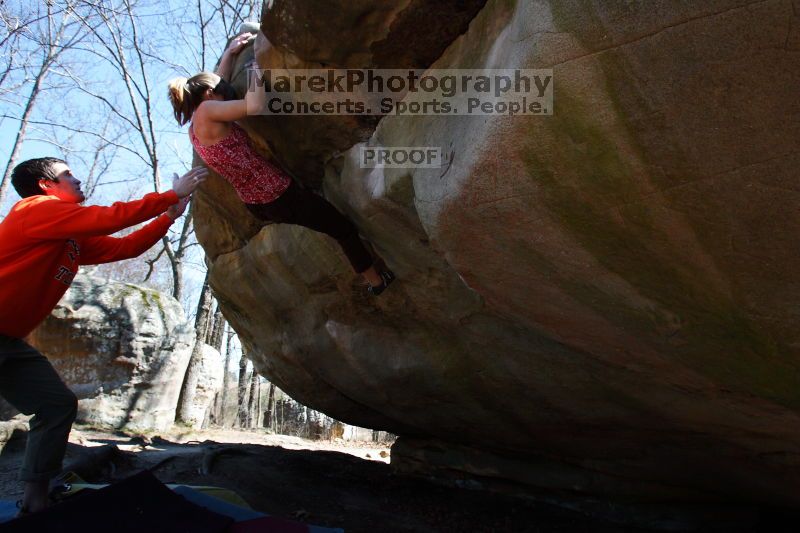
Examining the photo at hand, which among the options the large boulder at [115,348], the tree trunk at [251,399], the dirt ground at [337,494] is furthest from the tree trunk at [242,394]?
the dirt ground at [337,494]

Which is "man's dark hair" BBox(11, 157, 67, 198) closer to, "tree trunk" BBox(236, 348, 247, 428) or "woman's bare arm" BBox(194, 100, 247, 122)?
"woman's bare arm" BBox(194, 100, 247, 122)

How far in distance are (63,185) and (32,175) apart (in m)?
0.16

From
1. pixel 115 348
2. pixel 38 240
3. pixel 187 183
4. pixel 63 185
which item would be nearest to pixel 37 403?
pixel 38 240

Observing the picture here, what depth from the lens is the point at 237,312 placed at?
6348mm

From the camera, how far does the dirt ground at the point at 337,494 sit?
4848 mm

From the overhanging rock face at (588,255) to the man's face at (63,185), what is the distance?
1.10 metres

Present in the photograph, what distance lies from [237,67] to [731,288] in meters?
3.37

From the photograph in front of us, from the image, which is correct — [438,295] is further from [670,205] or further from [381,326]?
[670,205]

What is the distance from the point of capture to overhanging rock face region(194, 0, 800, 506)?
1.94 meters

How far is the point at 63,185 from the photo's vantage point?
137 inches

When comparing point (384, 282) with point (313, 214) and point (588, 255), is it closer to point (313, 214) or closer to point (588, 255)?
point (313, 214)

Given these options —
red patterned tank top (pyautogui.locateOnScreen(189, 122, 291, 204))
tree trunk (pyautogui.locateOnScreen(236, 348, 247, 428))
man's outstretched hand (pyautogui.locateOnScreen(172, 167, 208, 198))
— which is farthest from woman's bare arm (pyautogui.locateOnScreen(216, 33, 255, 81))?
tree trunk (pyautogui.locateOnScreen(236, 348, 247, 428))

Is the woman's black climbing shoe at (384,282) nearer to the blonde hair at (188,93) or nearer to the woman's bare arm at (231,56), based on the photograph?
the blonde hair at (188,93)

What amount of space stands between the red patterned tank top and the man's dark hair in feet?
2.64
